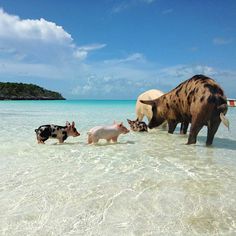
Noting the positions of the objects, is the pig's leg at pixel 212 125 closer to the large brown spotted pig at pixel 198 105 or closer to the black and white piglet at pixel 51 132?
the large brown spotted pig at pixel 198 105

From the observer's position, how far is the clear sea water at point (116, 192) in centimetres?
314

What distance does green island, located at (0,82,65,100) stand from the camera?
110000 mm

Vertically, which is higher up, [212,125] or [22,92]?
[22,92]

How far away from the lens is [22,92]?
4592 inches

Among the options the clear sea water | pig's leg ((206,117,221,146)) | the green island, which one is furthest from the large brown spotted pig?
the green island

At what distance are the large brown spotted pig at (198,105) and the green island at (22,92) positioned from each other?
348 feet

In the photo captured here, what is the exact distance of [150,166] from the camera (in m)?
5.70

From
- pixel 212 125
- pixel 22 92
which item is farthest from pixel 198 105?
pixel 22 92

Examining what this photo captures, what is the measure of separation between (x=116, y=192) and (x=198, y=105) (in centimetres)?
433

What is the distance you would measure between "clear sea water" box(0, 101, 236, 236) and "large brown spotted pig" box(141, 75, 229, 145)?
958mm

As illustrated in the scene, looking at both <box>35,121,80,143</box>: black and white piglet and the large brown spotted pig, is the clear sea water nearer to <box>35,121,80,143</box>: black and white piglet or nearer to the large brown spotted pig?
the large brown spotted pig

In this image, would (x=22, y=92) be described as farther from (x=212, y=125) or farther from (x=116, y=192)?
(x=116, y=192)

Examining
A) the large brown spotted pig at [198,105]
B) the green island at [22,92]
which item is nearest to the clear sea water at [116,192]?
the large brown spotted pig at [198,105]

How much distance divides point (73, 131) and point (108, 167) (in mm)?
3163
